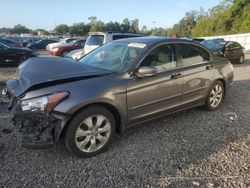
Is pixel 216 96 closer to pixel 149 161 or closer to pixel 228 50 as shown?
pixel 149 161

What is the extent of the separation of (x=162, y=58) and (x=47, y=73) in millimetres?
1997

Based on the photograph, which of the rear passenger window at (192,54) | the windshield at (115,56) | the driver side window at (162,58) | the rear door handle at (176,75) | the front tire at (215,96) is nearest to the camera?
the windshield at (115,56)

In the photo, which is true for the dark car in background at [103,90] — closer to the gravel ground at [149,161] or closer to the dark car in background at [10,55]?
the gravel ground at [149,161]

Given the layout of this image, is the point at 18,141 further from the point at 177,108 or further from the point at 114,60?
the point at 177,108

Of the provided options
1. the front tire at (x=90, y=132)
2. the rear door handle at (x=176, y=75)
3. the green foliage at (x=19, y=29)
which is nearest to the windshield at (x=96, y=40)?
the rear door handle at (x=176, y=75)

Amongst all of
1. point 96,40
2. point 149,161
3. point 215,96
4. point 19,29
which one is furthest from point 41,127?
point 19,29

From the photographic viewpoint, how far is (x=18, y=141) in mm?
4246

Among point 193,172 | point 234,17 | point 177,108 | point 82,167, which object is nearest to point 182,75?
point 177,108

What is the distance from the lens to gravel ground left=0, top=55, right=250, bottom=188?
129 inches

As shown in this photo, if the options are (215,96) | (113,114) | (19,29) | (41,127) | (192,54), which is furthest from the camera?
(19,29)

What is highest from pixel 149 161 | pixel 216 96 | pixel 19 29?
pixel 216 96

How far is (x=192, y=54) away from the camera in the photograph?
5332 millimetres

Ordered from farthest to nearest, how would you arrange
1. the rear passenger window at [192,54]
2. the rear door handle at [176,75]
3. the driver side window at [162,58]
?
the rear passenger window at [192,54] → the rear door handle at [176,75] → the driver side window at [162,58]

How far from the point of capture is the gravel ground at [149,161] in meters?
3.28
